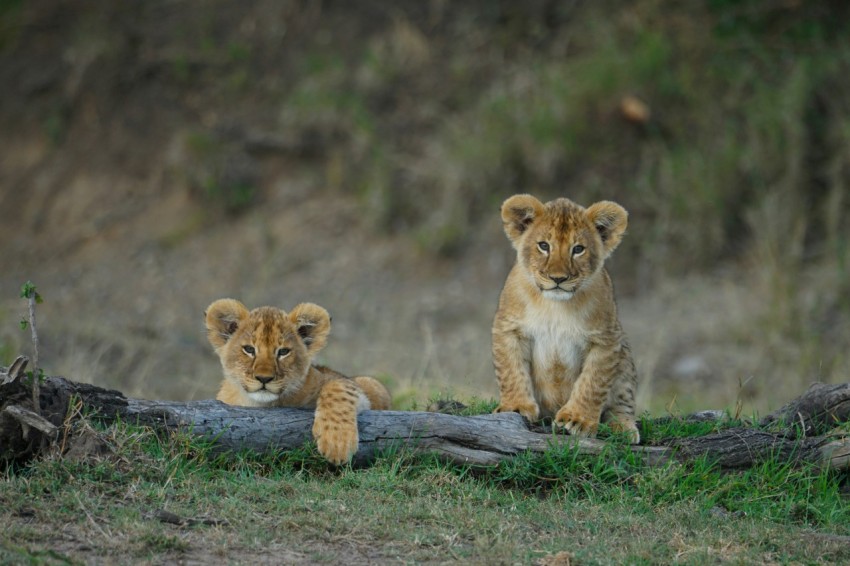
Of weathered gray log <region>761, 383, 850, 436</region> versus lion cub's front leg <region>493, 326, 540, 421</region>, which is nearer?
weathered gray log <region>761, 383, 850, 436</region>

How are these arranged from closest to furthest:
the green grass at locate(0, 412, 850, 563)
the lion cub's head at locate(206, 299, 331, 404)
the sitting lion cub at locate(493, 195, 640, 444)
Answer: the green grass at locate(0, 412, 850, 563) < the lion cub's head at locate(206, 299, 331, 404) < the sitting lion cub at locate(493, 195, 640, 444)

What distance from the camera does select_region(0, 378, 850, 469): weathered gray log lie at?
6.27 metres

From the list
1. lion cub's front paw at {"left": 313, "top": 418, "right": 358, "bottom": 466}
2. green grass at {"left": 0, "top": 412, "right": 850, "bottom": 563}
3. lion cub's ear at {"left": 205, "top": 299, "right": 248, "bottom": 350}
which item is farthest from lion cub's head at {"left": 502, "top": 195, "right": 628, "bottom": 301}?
lion cub's ear at {"left": 205, "top": 299, "right": 248, "bottom": 350}

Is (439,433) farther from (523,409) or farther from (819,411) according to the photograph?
(819,411)

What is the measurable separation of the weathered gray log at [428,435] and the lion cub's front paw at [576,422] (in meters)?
0.10

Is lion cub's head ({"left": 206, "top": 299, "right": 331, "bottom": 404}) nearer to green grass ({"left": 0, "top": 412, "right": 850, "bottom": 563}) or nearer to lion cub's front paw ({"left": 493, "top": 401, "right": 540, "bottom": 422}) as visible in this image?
green grass ({"left": 0, "top": 412, "right": 850, "bottom": 563})

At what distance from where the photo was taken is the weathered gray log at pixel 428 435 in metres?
6.27

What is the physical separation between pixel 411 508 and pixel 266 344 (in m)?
1.41

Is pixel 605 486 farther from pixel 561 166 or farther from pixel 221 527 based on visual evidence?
pixel 561 166

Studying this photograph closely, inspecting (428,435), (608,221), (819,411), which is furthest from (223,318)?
(819,411)

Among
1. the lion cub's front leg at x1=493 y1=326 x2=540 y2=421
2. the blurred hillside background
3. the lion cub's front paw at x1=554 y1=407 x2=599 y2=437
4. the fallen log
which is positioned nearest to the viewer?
the fallen log

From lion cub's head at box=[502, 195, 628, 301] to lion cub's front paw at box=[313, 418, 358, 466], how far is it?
1.54 m

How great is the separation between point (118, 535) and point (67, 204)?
474 inches

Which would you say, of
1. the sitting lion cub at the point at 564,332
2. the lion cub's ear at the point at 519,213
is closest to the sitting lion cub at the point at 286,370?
the sitting lion cub at the point at 564,332
